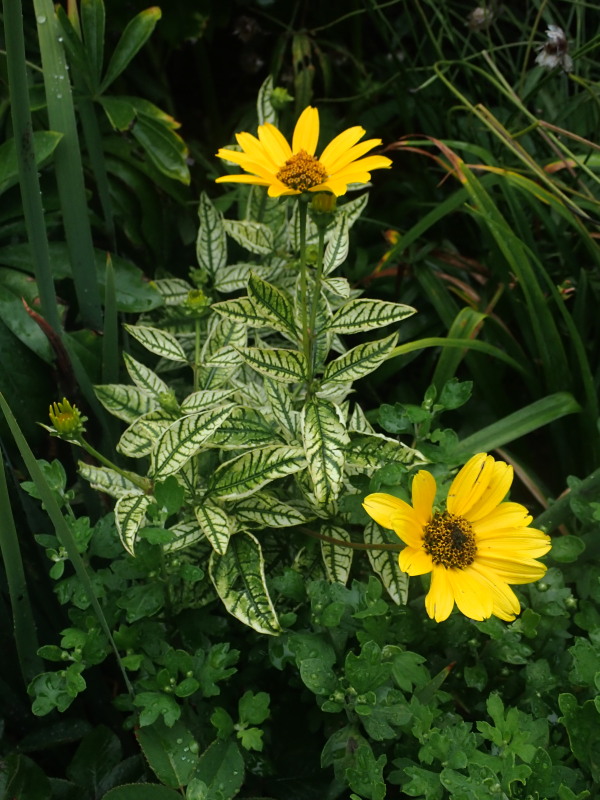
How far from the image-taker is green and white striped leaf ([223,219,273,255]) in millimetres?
1141

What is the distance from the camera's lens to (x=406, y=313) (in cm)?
86

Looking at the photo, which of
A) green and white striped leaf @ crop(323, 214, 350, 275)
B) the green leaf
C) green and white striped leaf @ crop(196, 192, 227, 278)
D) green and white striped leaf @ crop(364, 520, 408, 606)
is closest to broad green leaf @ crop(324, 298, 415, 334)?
green and white striped leaf @ crop(323, 214, 350, 275)

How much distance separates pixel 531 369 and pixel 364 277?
0.34m

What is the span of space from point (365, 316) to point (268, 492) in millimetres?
251

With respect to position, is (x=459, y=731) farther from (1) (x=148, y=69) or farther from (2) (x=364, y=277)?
(1) (x=148, y=69)

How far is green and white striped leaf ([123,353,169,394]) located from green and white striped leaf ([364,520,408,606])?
315 millimetres

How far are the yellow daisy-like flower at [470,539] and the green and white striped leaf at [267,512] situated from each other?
0.16 metres

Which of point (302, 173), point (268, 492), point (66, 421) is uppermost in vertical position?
point (302, 173)

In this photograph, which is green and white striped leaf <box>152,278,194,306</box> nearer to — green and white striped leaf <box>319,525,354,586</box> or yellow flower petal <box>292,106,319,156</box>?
yellow flower petal <box>292,106,319,156</box>

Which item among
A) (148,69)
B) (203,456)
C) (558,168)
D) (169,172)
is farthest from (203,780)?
(148,69)

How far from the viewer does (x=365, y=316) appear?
2.90 feet

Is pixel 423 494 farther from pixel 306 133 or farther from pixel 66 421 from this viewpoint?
pixel 306 133

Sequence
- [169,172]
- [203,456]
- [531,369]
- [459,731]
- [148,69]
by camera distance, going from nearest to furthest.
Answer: [459,731] < [203,456] < [169,172] < [531,369] < [148,69]

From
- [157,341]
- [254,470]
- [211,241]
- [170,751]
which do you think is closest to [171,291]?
[211,241]
